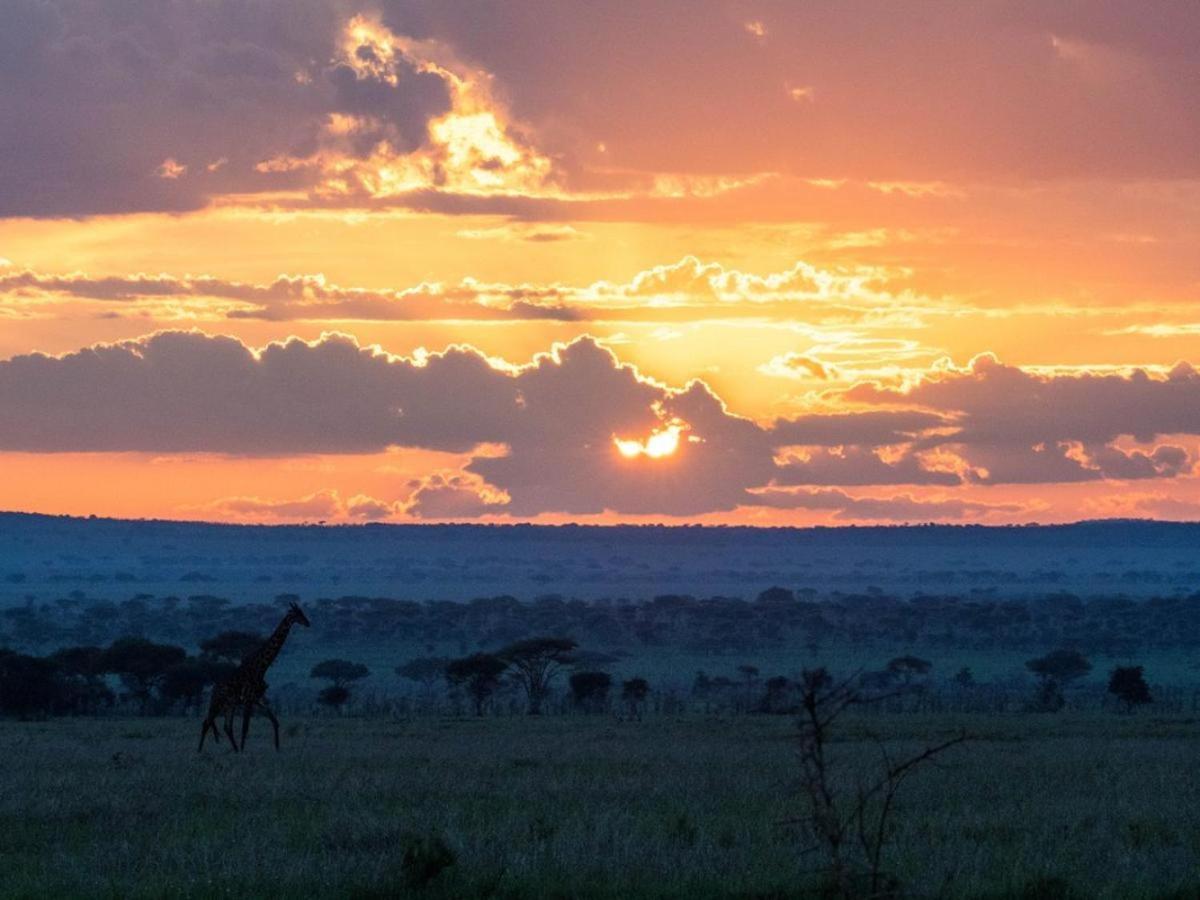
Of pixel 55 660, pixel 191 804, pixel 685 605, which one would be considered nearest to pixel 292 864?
pixel 191 804

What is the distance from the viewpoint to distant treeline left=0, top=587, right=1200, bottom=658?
133m

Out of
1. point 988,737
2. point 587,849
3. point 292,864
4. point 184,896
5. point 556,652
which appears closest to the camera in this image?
point 184,896

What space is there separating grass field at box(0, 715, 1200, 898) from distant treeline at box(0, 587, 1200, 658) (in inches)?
3438

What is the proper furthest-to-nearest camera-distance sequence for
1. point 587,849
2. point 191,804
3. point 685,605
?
point 685,605, point 191,804, point 587,849

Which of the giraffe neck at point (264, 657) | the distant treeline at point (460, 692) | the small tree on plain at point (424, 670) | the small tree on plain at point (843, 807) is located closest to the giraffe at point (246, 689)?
the giraffe neck at point (264, 657)

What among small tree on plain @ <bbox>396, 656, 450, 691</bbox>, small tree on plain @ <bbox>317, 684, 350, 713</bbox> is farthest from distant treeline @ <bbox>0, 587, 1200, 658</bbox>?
small tree on plain @ <bbox>317, 684, 350, 713</bbox>

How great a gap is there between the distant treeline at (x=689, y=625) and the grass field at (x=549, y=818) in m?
87.3

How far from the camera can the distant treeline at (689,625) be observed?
438ft

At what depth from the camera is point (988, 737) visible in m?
43.6

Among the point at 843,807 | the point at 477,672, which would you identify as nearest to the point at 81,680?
the point at 477,672

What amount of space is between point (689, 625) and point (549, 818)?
123 meters

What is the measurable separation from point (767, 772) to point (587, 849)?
1184cm

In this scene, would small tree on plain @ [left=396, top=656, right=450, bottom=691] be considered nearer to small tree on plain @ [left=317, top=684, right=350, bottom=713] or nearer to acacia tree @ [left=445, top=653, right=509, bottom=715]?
acacia tree @ [left=445, top=653, right=509, bottom=715]

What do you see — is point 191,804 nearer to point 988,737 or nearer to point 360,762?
point 360,762
